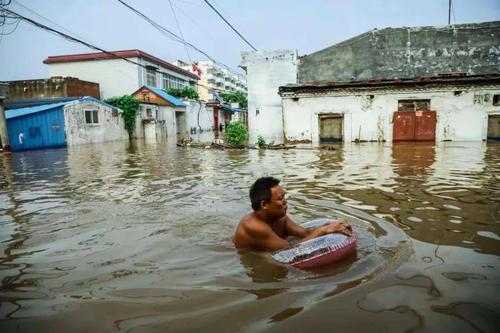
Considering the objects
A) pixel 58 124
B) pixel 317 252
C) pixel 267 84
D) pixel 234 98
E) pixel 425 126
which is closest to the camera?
pixel 317 252

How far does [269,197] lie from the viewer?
3.55 meters

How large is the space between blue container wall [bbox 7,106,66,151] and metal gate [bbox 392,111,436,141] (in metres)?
20.6

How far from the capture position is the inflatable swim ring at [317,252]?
3.33 m

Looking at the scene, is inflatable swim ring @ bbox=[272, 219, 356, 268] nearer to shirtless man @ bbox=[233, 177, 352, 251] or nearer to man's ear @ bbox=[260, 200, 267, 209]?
shirtless man @ bbox=[233, 177, 352, 251]

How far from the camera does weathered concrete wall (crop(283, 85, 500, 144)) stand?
1936cm

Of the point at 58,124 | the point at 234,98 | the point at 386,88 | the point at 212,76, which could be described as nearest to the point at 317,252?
the point at 386,88

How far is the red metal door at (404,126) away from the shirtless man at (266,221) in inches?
721

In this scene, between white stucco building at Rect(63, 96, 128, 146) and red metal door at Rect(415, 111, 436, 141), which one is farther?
white stucco building at Rect(63, 96, 128, 146)

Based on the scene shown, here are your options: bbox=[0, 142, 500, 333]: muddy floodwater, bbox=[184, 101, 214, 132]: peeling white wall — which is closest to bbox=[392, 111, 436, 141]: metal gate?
bbox=[0, 142, 500, 333]: muddy floodwater

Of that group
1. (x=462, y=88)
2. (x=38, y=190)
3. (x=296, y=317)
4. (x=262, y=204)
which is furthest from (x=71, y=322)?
(x=462, y=88)

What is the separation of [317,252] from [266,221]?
66 cm

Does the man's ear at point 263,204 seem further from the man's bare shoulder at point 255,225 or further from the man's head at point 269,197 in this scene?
the man's bare shoulder at point 255,225

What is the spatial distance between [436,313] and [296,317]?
99cm

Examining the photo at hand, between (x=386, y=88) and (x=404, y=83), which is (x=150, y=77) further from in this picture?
(x=404, y=83)
